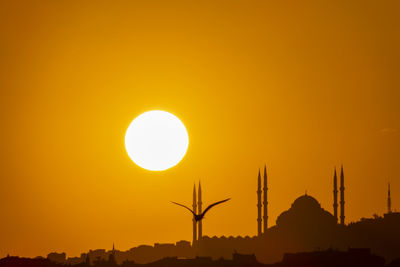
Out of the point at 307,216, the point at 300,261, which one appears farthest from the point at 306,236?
the point at 300,261

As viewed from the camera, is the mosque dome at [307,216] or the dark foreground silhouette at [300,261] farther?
the mosque dome at [307,216]

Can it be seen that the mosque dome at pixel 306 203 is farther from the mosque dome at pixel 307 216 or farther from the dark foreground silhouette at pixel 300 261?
the dark foreground silhouette at pixel 300 261

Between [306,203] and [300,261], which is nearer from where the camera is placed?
[300,261]

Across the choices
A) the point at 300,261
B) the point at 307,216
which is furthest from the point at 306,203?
the point at 300,261

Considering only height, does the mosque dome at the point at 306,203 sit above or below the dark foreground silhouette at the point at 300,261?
above

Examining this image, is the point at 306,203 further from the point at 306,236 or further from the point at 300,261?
the point at 300,261

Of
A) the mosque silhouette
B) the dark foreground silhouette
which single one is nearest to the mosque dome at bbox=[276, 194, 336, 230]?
the mosque silhouette

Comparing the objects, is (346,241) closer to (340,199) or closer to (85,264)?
(340,199)

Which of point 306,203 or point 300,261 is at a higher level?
point 306,203

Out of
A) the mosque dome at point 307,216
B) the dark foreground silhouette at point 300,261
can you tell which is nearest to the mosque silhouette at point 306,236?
the mosque dome at point 307,216

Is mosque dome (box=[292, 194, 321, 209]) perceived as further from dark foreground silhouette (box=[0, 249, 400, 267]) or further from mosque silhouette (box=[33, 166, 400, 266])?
dark foreground silhouette (box=[0, 249, 400, 267])

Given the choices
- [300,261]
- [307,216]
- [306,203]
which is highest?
[306,203]

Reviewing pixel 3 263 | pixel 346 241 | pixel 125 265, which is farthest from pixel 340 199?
pixel 3 263

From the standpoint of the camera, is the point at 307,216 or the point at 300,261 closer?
the point at 300,261
